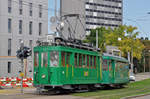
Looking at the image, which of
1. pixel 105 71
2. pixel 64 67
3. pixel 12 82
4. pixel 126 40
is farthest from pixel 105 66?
pixel 126 40

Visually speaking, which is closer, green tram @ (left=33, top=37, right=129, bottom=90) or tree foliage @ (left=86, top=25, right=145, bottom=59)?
green tram @ (left=33, top=37, right=129, bottom=90)

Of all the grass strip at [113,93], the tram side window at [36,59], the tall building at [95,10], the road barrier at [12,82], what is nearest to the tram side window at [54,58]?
the tram side window at [36,59]

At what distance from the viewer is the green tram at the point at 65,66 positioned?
18.8 meters

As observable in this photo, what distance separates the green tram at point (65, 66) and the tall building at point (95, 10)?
82534mm

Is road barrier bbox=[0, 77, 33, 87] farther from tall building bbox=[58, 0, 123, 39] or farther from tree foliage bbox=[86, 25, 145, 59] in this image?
tall building bbox=[58, 0, 123, 39]

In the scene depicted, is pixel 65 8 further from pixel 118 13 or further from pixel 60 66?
pixel 60 66

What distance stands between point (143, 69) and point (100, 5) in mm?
34400

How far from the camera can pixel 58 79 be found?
18609 mm

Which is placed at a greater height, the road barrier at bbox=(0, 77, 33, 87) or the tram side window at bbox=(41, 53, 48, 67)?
the tram side window at bbox=(41, 53, 48, 67)

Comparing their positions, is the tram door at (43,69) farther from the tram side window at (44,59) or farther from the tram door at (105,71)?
the tram door at (105,71)

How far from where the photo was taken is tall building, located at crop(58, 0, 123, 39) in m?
107

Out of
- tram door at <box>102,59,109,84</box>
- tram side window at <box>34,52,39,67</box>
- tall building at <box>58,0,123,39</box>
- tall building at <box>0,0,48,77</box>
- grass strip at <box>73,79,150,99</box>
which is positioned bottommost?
grass strip at <box>73,79,150,99</box>

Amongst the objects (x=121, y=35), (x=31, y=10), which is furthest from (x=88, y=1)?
(x=31, y=10)

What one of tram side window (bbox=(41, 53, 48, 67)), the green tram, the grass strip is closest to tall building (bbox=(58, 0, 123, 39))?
the grass strip
